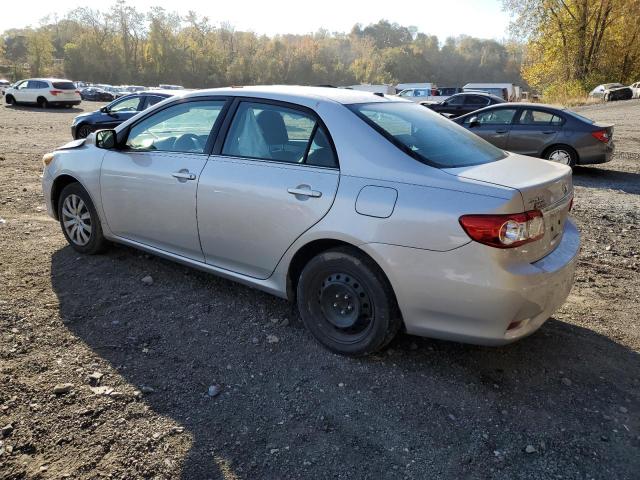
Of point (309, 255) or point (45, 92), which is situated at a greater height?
point (45, 92)

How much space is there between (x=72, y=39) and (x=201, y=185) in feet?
376

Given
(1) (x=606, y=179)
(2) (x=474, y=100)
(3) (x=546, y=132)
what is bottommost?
(1) (x=606, y=179)

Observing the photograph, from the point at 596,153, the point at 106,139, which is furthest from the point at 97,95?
the point at 106,139

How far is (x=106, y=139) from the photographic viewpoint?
438 centimetres

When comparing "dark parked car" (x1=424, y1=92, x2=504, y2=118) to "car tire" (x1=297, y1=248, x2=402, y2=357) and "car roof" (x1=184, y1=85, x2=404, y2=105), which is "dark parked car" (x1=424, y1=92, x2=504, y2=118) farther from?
"car tire" (x1=297, y1=248, x2=402, y2=357)

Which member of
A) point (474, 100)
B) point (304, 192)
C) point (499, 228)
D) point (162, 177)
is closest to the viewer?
point (499, 228)

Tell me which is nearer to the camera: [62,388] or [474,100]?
[62,388]

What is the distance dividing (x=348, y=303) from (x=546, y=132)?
8.96m

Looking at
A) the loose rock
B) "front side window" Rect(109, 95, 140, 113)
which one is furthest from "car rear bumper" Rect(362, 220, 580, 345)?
"front side window" Rect(109, 95, 140, 113)

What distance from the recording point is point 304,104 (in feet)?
11.4

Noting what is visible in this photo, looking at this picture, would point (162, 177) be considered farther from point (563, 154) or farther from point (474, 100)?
point (474, 100)

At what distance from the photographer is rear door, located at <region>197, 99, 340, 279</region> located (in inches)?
128

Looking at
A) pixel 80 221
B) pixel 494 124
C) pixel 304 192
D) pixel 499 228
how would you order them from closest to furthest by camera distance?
pixel 499 228
pixel 304 192
pixel 80 221
pixel 494 124

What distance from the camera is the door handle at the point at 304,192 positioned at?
3.17 metres
